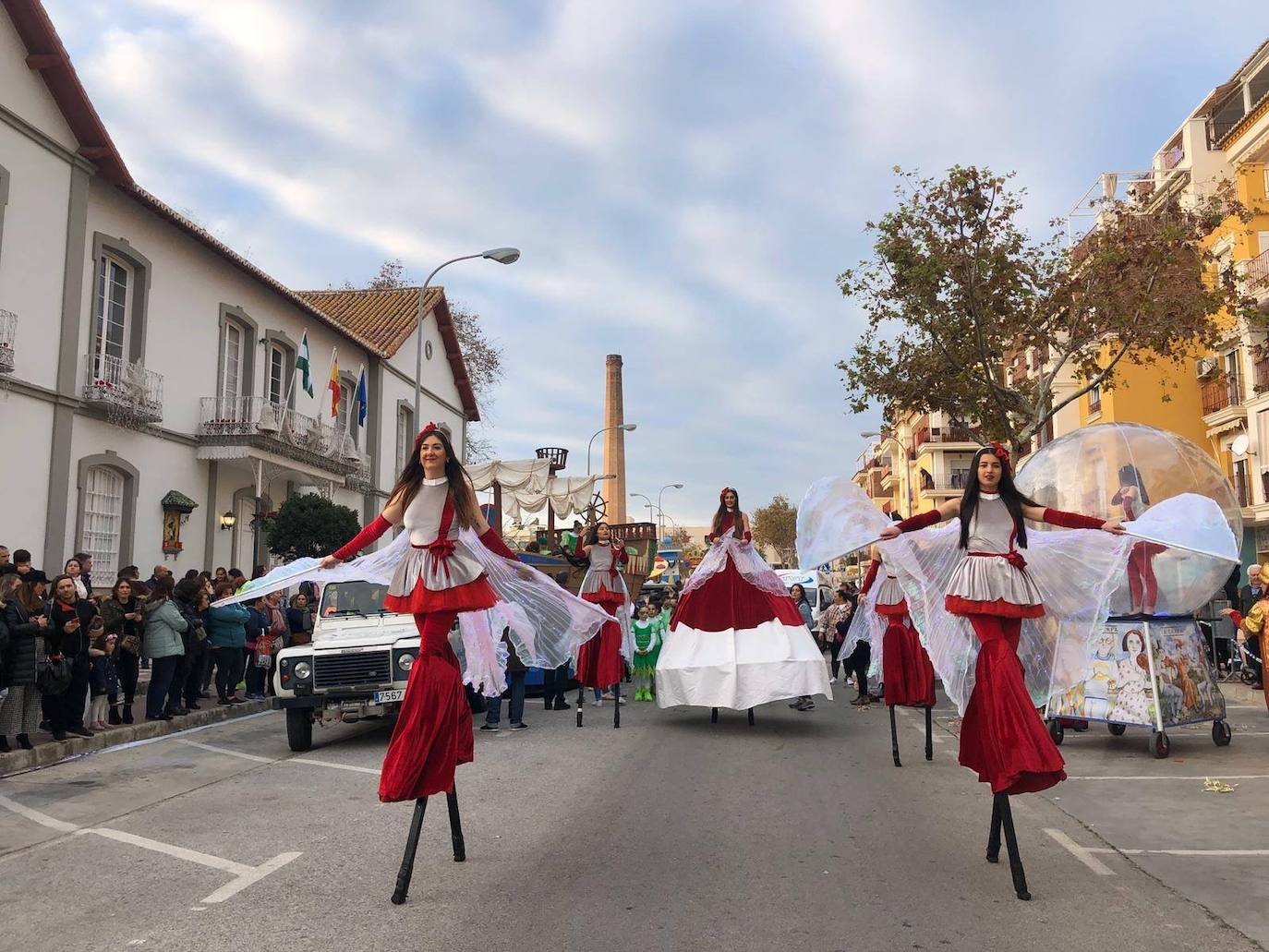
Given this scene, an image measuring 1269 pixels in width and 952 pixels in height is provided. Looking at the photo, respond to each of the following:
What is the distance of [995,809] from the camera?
210 inches

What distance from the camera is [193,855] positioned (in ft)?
20.0

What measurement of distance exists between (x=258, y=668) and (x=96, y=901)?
35.9 feet

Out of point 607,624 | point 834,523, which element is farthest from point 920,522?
point 607,624

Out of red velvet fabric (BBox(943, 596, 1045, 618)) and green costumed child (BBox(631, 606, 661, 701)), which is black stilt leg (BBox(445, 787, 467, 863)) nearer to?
red velvet fabric (BBox(943, 596, 1045, 618))

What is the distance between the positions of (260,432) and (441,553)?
1821cm

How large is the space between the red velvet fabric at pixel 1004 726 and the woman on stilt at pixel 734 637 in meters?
5.11

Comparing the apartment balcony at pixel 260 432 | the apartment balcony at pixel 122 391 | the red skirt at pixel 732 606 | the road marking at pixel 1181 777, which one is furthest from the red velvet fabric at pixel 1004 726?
the apartment balcony at pixel 260 432

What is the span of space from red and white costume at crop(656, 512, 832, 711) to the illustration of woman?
2707mm

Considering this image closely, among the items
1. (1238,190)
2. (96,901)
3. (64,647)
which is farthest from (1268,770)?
(1238,190)

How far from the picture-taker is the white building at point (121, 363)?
16.6m

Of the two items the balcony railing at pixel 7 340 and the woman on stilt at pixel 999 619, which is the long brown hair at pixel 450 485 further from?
the balcony railing at pixel 7 340

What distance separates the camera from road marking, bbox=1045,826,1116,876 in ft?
18.2

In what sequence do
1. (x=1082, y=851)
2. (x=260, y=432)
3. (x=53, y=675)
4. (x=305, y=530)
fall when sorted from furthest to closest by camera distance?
(x=260, y=432), (x=305, y=530), (x=53, y=675), (x=1082, y=851)

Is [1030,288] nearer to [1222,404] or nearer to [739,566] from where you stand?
[739,566]
